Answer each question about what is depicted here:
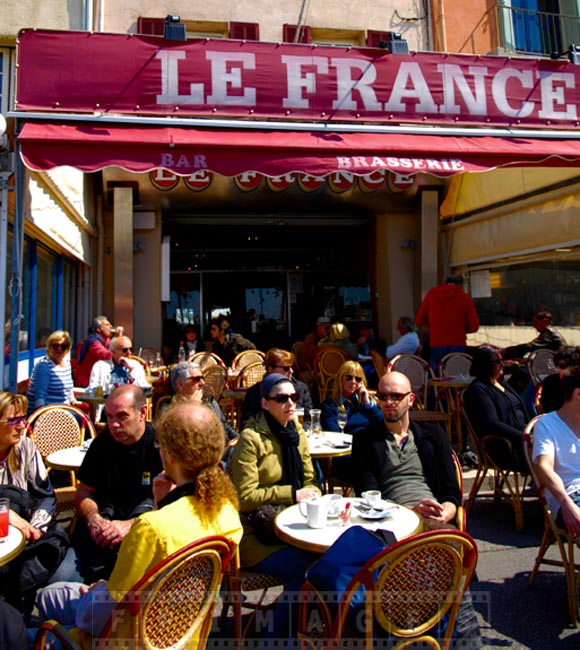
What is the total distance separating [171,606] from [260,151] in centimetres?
419

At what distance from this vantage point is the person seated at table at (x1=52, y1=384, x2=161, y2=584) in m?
2.80

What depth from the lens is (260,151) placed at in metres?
5.19

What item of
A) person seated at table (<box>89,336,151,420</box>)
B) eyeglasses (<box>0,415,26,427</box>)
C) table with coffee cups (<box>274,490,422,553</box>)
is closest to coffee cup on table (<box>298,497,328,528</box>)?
table with coffee cups (<box>274,490,422,553</box>)

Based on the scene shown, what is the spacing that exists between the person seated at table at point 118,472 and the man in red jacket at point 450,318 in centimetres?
525

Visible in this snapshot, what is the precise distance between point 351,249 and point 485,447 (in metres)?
8.79

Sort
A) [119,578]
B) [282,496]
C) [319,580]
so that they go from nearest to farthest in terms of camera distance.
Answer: [119,578], [319,580], [282,496]

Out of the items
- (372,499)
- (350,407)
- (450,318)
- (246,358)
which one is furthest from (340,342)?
(372,499)

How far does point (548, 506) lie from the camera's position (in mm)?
3162

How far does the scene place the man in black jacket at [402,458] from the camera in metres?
3.01

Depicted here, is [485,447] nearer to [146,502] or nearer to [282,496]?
[282,496]

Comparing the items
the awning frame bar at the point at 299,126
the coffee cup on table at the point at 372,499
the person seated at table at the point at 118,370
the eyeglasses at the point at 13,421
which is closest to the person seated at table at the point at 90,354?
the person seated at table at the point at 118,370

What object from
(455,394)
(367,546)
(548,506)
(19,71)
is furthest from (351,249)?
(367,546)

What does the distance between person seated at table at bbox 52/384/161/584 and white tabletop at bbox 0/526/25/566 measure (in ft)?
1.22

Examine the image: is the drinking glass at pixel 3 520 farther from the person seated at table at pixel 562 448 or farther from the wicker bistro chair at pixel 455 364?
the wicker bistro chair at pixel 455 364
